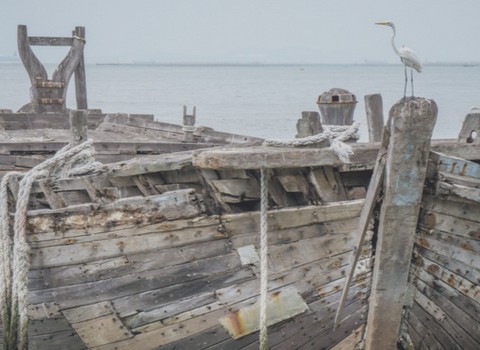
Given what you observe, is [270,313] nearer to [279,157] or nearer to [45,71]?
[279,157]

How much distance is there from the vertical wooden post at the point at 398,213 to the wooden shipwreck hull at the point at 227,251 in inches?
Answer: 5.5

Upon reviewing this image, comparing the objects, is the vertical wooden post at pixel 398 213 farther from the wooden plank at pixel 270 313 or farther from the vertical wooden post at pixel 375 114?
the vertical wooden post at pixel 375 114

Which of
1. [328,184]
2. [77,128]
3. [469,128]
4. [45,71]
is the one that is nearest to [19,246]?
[77,128]

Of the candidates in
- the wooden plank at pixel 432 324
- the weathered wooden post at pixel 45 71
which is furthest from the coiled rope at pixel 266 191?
the weathered wooden post at pixel 45 71

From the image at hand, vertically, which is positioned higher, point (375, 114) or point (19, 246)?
point (375, 114)

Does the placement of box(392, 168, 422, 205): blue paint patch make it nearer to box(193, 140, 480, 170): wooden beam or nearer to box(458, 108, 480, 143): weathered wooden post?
box(193, 140, 480, 170): wooden beam

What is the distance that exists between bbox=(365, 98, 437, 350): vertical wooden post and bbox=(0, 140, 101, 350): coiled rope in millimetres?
2287

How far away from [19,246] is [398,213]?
8.76 ft

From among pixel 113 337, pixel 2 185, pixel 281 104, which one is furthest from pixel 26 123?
pixel 281 104

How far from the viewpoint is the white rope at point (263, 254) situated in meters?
4.14

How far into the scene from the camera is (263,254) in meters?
4.24

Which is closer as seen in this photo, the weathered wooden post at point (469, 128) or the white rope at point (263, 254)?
the white rope at point (263, 254)

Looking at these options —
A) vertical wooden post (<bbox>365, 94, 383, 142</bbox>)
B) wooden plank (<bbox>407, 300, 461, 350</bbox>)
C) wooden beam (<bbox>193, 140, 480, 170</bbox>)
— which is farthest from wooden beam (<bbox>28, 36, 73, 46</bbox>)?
wooden plank (<bbox>407, 300, 461, 350</bbox>)

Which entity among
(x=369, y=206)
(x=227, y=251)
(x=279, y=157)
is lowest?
(x=227, y=251)
